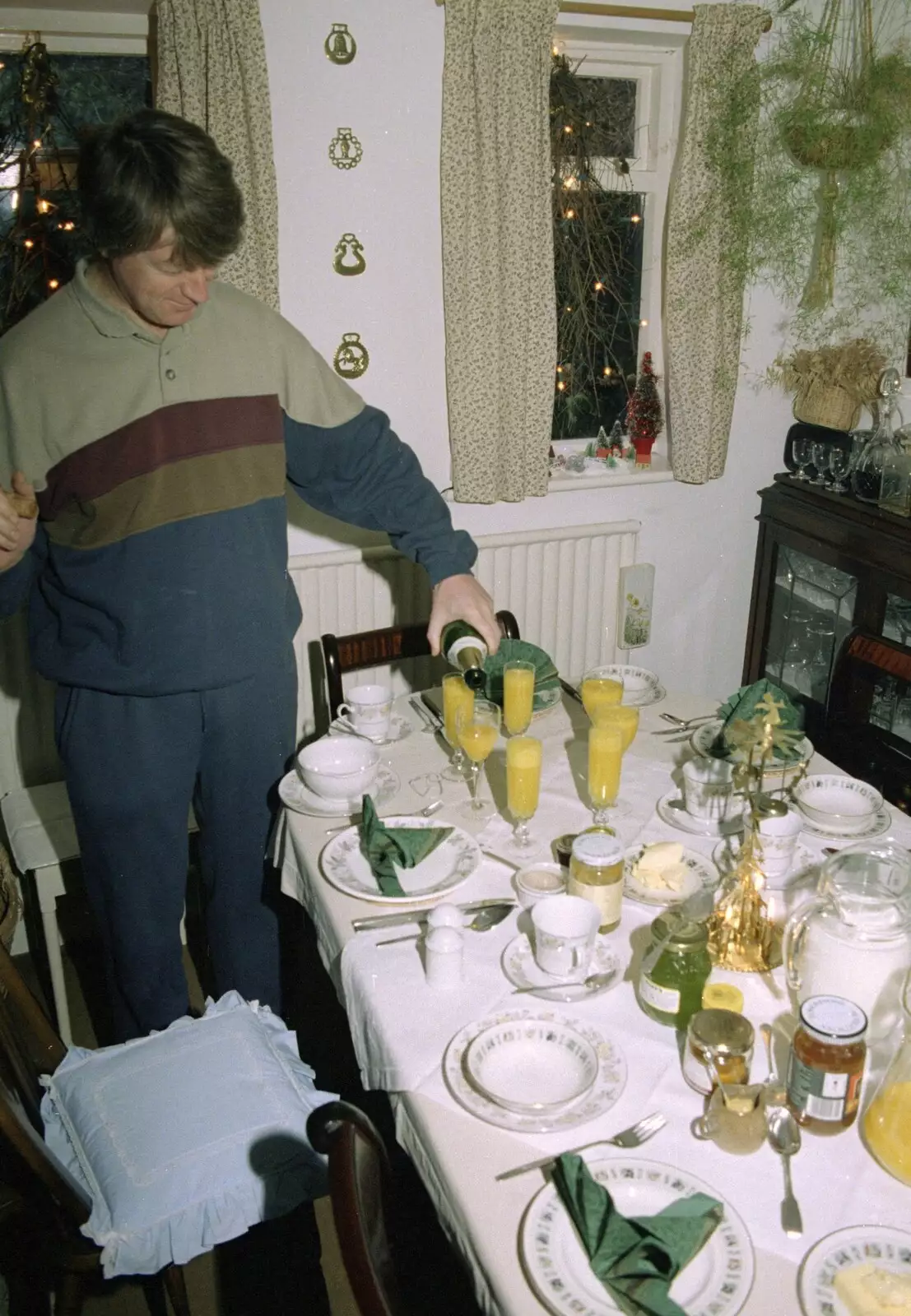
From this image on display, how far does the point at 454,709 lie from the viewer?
1.91 meters

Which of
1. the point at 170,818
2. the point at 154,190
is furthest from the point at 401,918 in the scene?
the point at 154,190

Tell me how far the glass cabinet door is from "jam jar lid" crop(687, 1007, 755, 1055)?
2.05 m

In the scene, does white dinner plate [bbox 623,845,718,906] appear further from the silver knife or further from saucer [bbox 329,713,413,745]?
saucer [bbox 329,713,413,745]

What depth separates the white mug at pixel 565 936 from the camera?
137cm

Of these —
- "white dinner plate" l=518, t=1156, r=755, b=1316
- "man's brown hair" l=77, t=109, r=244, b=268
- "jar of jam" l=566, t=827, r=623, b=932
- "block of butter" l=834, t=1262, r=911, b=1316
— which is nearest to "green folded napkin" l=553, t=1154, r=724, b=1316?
"white dinner plate" l=518, t=1156, r=755, b=1316

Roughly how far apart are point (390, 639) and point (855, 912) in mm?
1343

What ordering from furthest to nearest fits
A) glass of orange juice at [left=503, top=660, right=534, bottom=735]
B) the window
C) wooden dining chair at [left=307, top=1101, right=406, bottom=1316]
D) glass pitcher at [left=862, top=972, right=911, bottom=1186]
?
the window < glass of orange juice at [left=503, top=660, right=534, bottom=735] < glass pitcher at [left=862, top=972, right=911, bottom=1186] < wooden dining chair at [left=307, top=1101, right=406, bottom=1316]

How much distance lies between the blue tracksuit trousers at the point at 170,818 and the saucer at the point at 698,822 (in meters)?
0.78

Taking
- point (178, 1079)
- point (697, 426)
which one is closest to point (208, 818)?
point (178, 1079)

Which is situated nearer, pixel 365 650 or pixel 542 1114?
pixel 542 1114

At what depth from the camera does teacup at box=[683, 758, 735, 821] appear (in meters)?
1.76

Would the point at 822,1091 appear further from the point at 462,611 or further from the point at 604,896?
the point at 462,611

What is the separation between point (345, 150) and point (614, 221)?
884 mm

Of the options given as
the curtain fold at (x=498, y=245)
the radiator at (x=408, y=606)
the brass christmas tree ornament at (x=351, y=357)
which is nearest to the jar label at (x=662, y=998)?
the radiator at (x=408, y=606)
